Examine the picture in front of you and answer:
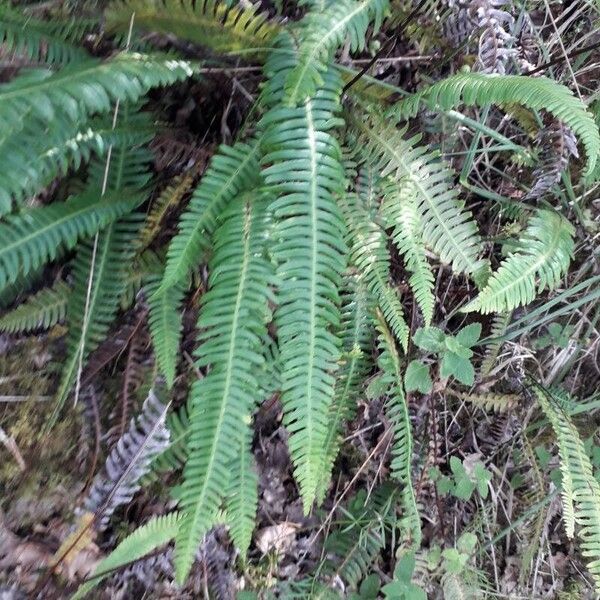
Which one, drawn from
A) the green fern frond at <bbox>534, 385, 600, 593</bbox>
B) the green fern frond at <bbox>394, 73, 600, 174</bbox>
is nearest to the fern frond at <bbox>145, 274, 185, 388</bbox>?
the green fern frond at <bbox>394, 73, 600, 174</bbox>

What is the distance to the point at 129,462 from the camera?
1.92m

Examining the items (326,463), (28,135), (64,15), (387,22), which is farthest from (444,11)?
Result: (326,463)

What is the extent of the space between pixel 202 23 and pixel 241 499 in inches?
57.8

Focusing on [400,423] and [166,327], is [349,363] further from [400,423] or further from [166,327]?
[166,327]


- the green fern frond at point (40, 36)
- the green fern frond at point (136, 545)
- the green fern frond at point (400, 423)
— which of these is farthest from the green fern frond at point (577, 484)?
the green fern frond at point (40, 36)

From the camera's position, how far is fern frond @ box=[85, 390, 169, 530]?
6.29 ft

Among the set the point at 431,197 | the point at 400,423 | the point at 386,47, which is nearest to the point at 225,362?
the point at 400,423

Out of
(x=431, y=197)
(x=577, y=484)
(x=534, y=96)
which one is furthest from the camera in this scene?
(x=577, y=484)

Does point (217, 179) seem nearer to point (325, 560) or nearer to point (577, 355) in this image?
point (325, 560)

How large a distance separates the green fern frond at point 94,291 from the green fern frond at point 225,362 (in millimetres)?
433

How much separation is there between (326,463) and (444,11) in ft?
5.26

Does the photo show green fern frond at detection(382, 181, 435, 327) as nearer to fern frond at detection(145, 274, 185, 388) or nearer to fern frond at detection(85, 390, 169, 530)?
fern frond at detection(145, 274, 185, 388)

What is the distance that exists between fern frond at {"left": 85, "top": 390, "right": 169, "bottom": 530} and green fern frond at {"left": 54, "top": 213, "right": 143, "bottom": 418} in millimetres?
266

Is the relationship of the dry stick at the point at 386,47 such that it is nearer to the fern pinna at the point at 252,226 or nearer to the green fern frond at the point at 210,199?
the fern pinna at the point at 252,226
